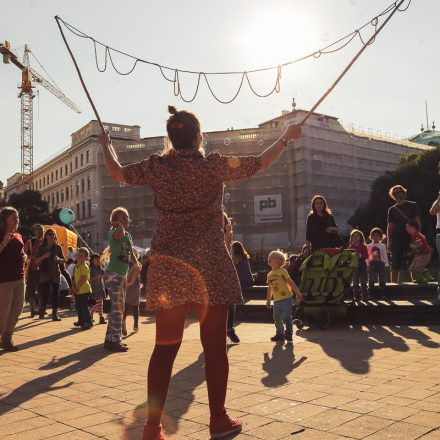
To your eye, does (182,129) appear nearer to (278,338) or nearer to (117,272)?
(117,272)

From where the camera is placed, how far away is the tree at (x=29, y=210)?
61938 mm

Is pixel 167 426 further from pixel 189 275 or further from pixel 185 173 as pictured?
pixel 185 173

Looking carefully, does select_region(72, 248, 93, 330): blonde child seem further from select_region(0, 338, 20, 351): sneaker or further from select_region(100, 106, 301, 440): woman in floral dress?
select_region(100, 106, 301, 440): woman in floral dress

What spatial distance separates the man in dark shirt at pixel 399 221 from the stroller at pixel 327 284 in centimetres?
175

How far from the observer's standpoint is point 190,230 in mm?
3000

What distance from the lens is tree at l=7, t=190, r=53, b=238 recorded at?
61.9 meters

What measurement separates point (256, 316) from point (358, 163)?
179 feet

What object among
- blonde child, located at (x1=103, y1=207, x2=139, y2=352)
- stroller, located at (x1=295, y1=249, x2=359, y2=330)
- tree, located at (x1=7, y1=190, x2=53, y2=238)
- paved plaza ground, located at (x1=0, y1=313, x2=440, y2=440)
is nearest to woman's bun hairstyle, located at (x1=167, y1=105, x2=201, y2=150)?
paved plaza ground, located at (x1=0, y1=313, x2=440, y2=440)

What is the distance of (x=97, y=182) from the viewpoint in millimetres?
66375

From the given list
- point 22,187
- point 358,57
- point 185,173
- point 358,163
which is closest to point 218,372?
point 185,173

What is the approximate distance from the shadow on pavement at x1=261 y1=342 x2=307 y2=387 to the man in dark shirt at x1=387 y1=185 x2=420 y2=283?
4.10 metres

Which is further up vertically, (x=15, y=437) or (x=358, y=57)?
(x=358, y=57)

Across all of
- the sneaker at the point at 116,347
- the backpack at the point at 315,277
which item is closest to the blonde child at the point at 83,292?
the sneaker at the point at 116,347

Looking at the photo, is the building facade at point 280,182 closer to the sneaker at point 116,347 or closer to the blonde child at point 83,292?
the blonde child at point 83,292
